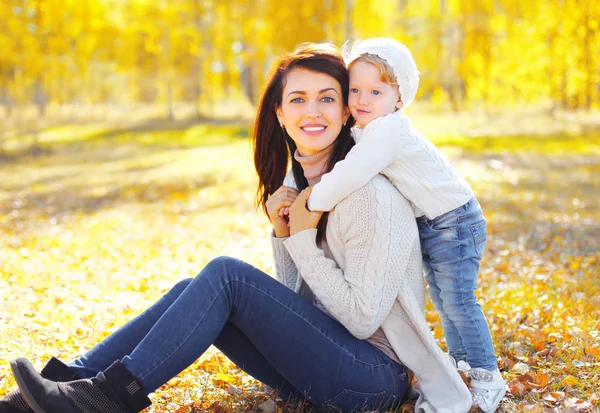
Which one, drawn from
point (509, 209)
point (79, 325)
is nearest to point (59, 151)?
point (509, 209)

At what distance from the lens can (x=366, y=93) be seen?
311 centimetres

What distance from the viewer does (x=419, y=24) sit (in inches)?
1243

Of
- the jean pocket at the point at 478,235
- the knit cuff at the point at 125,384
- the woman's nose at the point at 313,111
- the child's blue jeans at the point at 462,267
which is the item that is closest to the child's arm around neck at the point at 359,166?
the woman's nose at the point at 313,111

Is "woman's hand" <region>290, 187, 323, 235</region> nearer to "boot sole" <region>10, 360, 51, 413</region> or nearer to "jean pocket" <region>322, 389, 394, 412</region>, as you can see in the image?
"jean pocket" <region>322, 389, 394, 412</region>

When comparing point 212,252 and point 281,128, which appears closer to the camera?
point 281,128

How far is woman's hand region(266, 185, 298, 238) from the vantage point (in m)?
3.01

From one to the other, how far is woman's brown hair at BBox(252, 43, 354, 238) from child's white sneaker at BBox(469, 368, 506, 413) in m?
1.04

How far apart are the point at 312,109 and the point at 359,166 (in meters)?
0.41

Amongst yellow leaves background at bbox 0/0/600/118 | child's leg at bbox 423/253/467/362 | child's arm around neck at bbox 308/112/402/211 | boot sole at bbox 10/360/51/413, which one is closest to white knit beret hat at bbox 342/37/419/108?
child's arm around neck at bbox 308/112/402/211

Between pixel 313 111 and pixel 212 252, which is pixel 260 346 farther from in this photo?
pixel 212 252

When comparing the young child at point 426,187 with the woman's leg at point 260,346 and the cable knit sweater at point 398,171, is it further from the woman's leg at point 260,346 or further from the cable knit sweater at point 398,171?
the woman's leg at point 260,346

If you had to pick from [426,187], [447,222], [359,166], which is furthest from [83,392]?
[447,222]

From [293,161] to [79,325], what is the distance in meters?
2.31

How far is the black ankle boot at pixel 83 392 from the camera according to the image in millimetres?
2361
